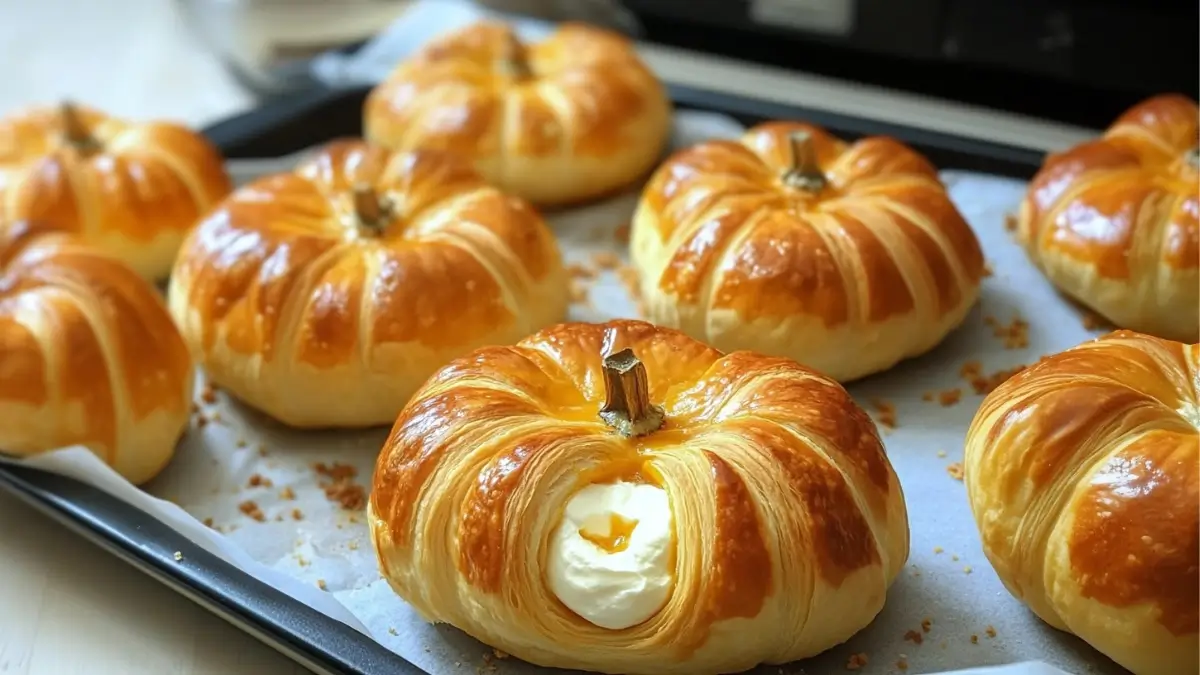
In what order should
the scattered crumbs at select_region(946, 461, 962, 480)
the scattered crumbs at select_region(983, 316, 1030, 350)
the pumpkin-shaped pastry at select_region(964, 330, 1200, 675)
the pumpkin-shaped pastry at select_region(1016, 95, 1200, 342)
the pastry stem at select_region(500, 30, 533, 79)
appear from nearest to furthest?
the pumpkin-shaped pastry at select_region(964, 330, 1200, 675) < the scattered crumbs at select_region(946, 461, 962, 480) < the pumpkin-shaped pastry at select_region(1016, 95, 1200, 342) < the scattered crumbs at select_region(983, 316, 1030, 350) < the pastry stem at select_region(500, 30, 533, 79)

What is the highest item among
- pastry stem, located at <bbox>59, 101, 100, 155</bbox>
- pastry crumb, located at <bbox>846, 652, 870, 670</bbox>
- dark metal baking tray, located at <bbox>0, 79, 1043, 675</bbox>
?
pastry stem, located at <bbox>59, 101, 100, 155</bbox>

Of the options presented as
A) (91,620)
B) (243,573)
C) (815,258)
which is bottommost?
(91,620)

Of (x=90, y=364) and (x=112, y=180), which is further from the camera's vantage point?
(x=112, y=180)

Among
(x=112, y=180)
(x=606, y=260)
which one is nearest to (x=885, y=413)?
(x=606, y=260)

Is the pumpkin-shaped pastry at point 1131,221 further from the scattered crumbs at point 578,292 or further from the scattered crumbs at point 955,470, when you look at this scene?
the scattered crumbs at point 578,292

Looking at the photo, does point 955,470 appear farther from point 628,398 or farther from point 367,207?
point 367,207

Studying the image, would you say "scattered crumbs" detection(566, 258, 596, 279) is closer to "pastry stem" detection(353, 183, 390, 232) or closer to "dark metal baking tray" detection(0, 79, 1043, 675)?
"pastry stem" detection(353, 183, 390, 232)

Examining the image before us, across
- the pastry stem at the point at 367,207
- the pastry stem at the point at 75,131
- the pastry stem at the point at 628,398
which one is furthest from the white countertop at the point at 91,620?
the pastry stem at the point at 75,131

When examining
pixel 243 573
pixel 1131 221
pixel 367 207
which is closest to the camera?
pixel 243 573

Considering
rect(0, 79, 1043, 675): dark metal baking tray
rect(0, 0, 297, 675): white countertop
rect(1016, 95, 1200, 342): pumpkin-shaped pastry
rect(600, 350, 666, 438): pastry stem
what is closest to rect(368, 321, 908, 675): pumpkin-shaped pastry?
rect(600, 350, 666, 438): pastry stem
